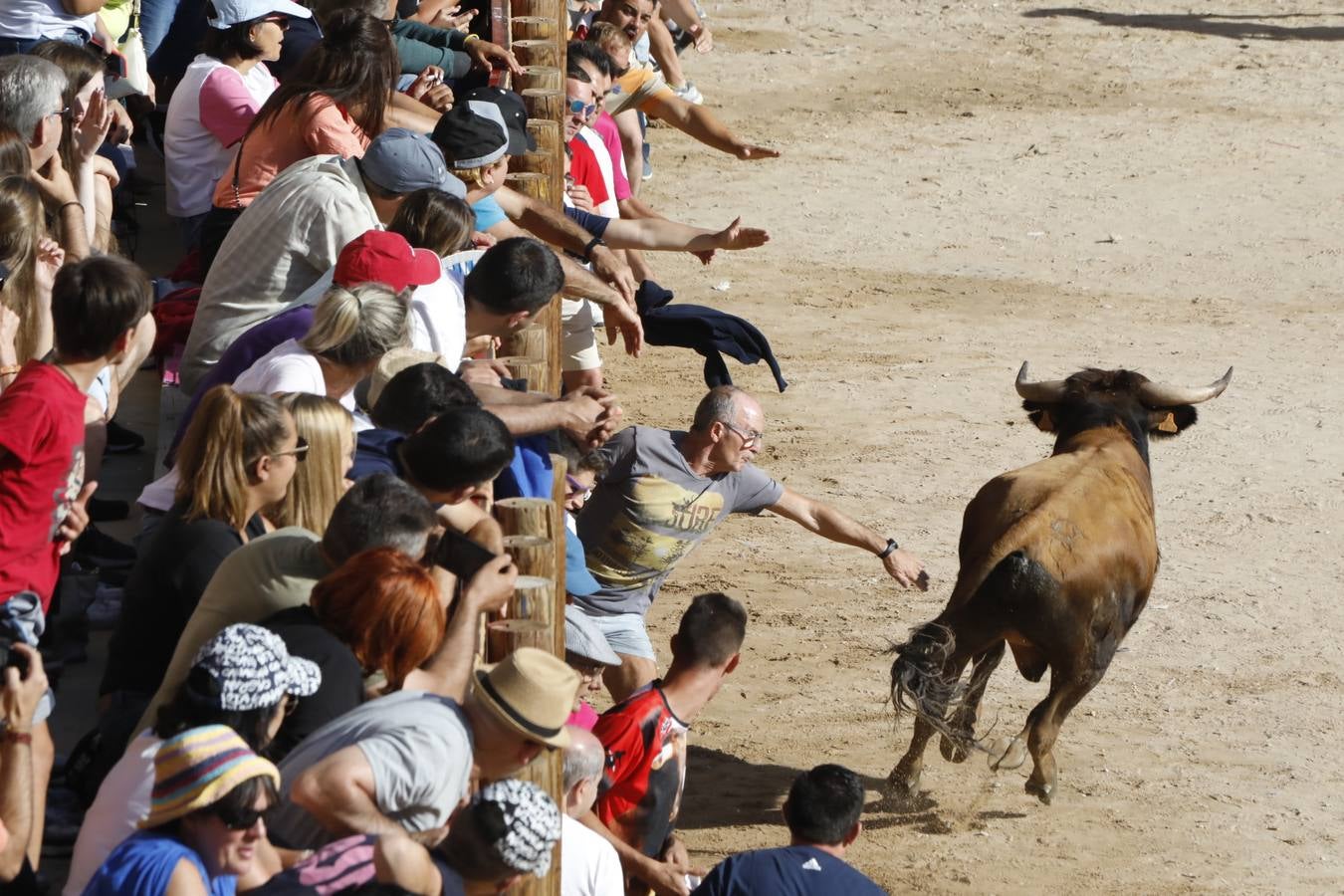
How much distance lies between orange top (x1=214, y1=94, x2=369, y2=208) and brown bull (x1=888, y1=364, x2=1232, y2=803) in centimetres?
335

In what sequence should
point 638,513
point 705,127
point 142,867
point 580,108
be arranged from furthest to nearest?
point 705,127 → point 580,108 → point 638,513 → point 142,867

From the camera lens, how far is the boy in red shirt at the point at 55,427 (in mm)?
4828

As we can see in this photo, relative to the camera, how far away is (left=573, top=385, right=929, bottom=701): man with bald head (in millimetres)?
7543

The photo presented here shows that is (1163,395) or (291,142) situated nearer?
(291,142)

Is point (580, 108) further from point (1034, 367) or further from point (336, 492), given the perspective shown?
point (336, 492)

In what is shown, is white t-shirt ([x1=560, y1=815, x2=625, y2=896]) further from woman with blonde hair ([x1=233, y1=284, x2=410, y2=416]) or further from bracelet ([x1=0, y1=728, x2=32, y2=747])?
bracelet ([x1=0, y1=728, x2=32, y2=747])

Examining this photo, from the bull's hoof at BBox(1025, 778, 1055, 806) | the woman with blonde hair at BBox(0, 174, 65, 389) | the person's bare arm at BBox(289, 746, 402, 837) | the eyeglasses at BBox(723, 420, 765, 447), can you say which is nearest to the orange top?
the woman with blonde hair at BBox(0, 174, 65, 389)

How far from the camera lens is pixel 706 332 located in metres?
9.26

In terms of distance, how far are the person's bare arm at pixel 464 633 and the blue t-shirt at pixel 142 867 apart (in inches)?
31.0

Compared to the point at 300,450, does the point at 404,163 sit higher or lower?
higher

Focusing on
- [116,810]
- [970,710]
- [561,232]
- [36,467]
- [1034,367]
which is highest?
[36,467]

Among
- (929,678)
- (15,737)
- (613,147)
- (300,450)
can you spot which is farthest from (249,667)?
(613,147)

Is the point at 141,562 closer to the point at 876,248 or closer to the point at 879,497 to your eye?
the point at 879,497

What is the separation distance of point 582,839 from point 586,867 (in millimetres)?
87
